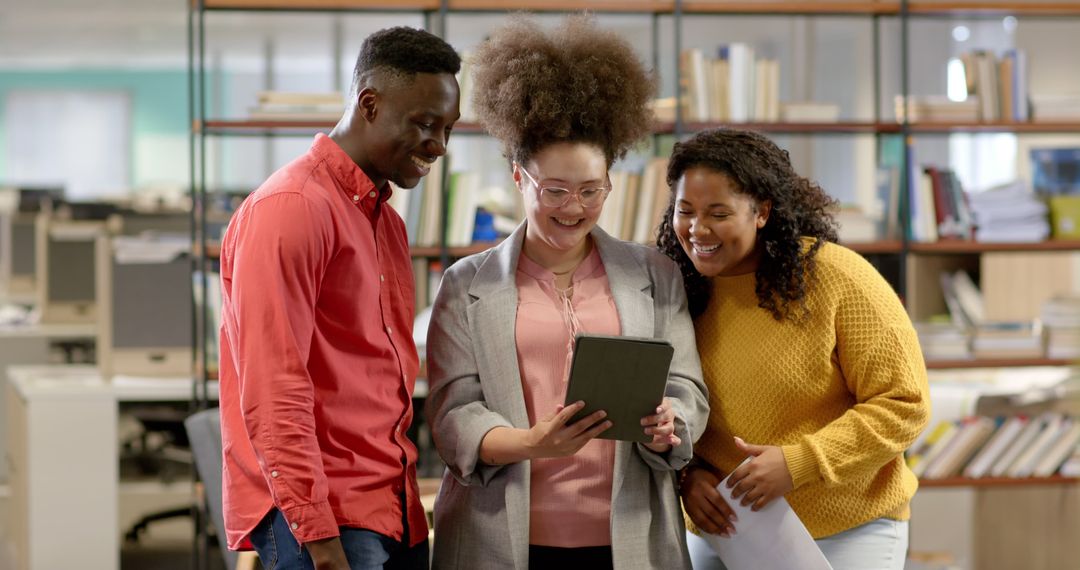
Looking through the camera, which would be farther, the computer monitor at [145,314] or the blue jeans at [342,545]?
the computer monitor at [145,314]

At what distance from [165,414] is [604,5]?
91.5 inches

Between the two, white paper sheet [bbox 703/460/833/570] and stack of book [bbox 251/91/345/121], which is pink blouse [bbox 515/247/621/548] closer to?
white paper sheet [bbox 703/460/833/570]

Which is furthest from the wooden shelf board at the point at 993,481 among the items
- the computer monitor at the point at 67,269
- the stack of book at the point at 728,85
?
the computer monitor at the point at 67,269

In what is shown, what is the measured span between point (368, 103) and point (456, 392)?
1.46ft

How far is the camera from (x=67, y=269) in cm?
537

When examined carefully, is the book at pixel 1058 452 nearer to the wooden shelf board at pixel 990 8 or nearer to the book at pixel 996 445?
the book at pixel 996 445

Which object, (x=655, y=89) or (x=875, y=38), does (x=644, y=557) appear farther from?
(x=875, y=38)

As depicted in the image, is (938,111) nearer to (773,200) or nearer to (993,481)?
(993,481)

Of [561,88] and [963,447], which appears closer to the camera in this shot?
[561,88]

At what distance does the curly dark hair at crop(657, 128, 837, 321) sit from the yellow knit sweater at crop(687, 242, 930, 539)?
0.03 m

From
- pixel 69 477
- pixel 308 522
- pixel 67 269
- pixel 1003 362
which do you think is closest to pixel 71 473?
pixel 69 477

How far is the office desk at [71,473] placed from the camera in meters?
4.12

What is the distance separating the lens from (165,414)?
14.7ft

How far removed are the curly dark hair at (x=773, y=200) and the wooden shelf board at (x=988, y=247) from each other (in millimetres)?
2155
